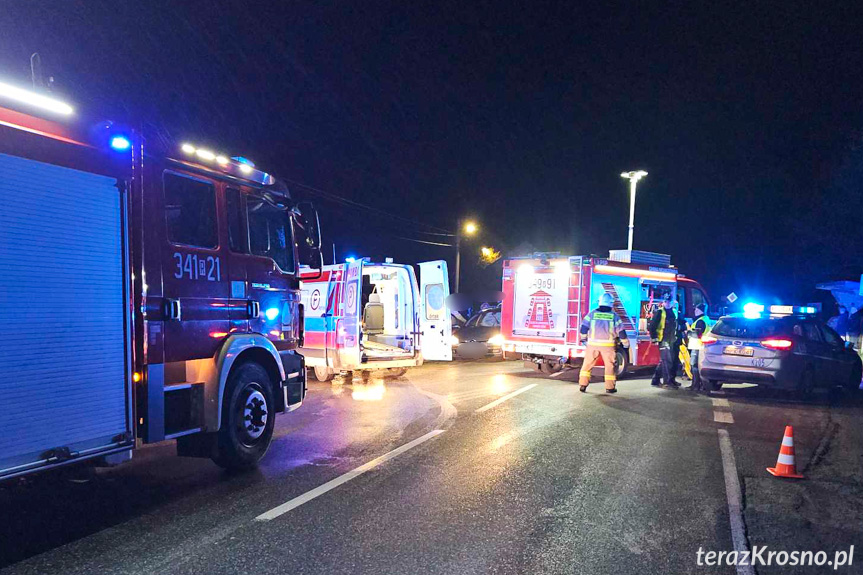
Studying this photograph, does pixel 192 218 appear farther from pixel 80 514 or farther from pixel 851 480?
pixel 851 480

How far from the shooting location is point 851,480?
585 centimetres

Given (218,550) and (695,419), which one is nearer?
(218,550)

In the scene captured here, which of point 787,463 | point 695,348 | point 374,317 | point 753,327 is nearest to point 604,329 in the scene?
point 695,348

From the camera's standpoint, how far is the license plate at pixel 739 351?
10546mm

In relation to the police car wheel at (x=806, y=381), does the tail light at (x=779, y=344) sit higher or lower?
higher

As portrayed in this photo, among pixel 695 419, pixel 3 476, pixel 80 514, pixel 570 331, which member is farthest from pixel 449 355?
pixel 3 476

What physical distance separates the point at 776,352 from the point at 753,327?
0.61 meters

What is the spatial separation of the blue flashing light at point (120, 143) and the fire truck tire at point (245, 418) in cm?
227

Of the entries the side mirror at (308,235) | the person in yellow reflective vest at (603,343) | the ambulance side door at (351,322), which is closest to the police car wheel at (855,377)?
the person in yellow reflective vest at (603,343)

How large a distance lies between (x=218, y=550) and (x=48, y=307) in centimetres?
199

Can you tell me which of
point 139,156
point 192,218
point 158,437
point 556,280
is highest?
point 139,156

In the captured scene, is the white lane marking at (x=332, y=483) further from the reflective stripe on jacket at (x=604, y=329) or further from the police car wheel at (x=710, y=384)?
the police car wheel at (x=710, y=384)

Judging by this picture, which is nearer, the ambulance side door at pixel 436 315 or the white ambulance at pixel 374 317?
the white ambulance at pixel 374 317

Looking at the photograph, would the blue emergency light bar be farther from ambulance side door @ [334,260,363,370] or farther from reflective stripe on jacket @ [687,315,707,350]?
ambulance side door @ [334,260,363,370]
